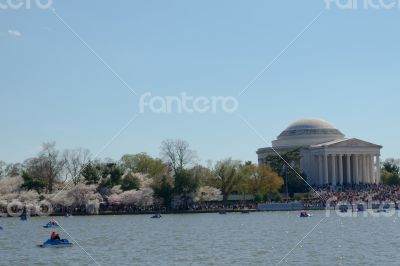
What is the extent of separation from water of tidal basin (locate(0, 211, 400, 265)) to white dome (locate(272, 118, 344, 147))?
9493cm

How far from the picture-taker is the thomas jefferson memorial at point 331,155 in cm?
17038

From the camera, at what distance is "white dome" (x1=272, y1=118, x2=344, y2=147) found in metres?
177

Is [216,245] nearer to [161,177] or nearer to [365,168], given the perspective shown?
[161,177]

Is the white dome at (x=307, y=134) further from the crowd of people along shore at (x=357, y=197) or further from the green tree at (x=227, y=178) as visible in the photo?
the green tree at (x=227, y=178)

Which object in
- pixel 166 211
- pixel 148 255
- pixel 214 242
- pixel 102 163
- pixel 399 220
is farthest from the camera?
pixel 102 163

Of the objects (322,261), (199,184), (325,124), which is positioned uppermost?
(325,124)

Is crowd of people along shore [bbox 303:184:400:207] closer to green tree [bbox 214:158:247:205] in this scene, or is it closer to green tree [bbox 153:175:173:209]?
green tree [bbox 214:158:247:205]

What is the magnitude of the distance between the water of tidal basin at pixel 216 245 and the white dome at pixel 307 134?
9493cm

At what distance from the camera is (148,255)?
5303 centimetres

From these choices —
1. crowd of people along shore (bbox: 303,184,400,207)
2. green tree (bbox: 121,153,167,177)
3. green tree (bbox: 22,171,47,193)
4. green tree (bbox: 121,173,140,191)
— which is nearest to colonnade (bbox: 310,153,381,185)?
crowd of people along shore (bbox: 303,184,400,207)

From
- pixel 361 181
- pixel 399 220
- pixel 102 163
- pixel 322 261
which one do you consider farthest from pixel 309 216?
pixel 361 181

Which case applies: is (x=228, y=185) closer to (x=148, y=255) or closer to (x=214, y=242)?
(x=214, y=242)

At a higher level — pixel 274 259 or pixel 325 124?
pixel 325 124

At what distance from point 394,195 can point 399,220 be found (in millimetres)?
37857
